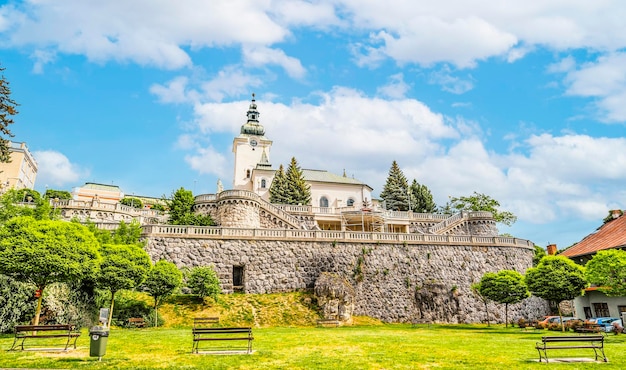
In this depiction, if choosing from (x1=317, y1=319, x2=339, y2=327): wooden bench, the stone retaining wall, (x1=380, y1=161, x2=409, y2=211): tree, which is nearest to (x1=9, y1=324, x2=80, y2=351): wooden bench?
the stone retaining wall

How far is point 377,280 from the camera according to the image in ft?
100

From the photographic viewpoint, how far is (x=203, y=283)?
2416 cm

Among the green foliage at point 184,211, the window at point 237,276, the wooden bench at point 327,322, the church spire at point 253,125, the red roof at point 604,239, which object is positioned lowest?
the wooden bench at point 327,322

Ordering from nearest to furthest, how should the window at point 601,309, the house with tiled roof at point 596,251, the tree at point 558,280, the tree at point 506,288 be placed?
the tree at point 558,280 → the tree at point 506,288 → the house with tiled roof at point 596,251 → the window at point 601,309

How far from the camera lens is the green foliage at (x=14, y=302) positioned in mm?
16375

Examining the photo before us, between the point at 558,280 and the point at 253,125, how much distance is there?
184ft

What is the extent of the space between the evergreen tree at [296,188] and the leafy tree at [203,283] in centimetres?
2374

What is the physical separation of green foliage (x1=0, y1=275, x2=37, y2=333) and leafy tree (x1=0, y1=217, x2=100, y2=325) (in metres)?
1.62

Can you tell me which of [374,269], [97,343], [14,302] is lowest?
[97,343]

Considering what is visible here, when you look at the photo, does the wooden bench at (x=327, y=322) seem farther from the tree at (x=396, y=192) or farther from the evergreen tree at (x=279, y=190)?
the tree at (x=396, y=192)

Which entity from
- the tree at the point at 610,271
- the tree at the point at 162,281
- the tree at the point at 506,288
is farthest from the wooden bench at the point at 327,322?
the tree at the point at 610,271

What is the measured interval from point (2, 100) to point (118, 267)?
1390cm

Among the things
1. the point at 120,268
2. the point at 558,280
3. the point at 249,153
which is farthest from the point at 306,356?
the point at 249,153

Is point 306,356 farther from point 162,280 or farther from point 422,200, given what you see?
point 422,200
